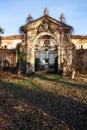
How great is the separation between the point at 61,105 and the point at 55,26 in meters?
20.9

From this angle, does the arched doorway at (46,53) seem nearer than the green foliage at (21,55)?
No

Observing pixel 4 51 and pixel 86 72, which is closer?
pixel 86 72

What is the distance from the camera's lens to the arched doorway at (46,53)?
33.4 m

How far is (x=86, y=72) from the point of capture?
1272 inches

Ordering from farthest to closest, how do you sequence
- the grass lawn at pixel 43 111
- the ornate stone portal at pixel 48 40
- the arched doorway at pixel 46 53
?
1. the arched doorway at pixel 46 53
2. the ornate stone portal at pixel 48 40
3. the grass lawn at pixel 43 111

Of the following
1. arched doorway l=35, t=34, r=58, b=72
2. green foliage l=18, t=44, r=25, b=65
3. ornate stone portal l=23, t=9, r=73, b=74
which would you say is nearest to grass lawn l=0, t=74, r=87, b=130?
green foliage l=18, t=44, r=25, b=65

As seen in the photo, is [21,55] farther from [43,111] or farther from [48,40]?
[43,111]

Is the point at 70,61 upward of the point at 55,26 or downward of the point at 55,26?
downward

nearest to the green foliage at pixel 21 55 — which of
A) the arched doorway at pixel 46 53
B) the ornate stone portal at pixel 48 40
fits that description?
the ornate stone portal at pixel 48 40

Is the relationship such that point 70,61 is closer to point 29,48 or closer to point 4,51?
point 29,48

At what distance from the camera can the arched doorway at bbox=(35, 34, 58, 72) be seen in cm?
3344

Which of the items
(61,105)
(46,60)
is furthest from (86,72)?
(61,105)

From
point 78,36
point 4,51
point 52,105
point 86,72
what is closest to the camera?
point 52,105

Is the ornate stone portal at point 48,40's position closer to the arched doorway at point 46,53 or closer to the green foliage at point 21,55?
the arched doorway at point 46,53
